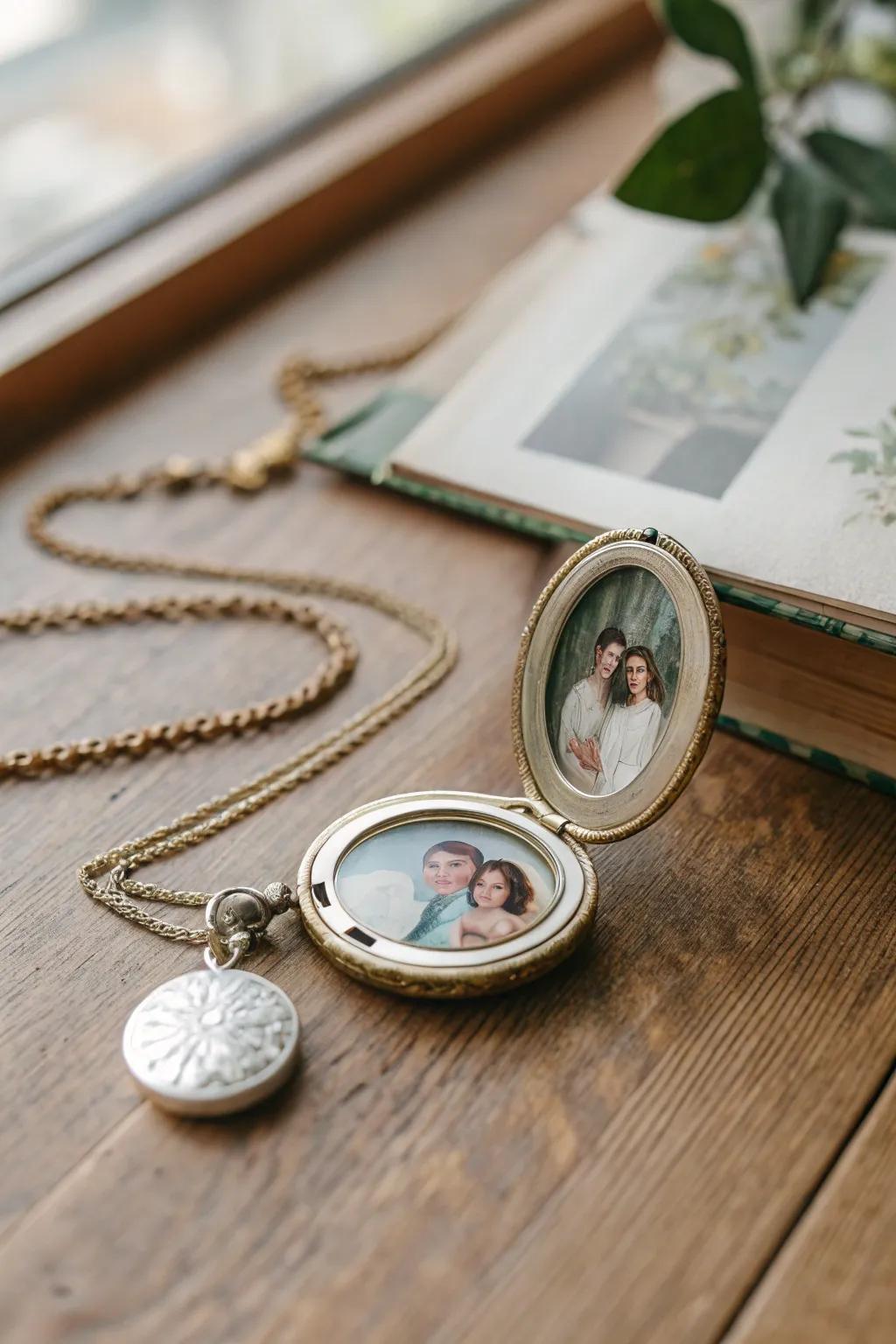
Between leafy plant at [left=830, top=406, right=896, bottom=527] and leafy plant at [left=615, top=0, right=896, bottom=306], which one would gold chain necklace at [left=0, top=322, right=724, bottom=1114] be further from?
leafy plant at [left=615, top=0, right=896, bottom=306]

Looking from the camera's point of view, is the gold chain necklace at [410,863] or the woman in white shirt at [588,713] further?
the woman in white shirt at [588,713]

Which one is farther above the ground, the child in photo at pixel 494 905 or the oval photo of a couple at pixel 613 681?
the oval photo of a couple at pixel 613 681

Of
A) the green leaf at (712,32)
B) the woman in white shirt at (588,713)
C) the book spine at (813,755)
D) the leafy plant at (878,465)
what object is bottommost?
the book spine at (813,755)

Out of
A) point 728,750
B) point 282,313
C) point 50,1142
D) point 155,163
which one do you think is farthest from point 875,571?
point 155,163

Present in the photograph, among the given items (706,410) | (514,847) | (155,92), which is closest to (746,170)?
(706,410)

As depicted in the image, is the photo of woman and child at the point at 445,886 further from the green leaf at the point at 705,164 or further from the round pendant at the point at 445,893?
the green leaf at the point at 705,164

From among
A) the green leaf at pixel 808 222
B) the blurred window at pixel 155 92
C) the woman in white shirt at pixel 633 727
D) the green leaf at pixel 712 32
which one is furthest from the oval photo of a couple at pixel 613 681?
the blurred window at pixel 155 92
